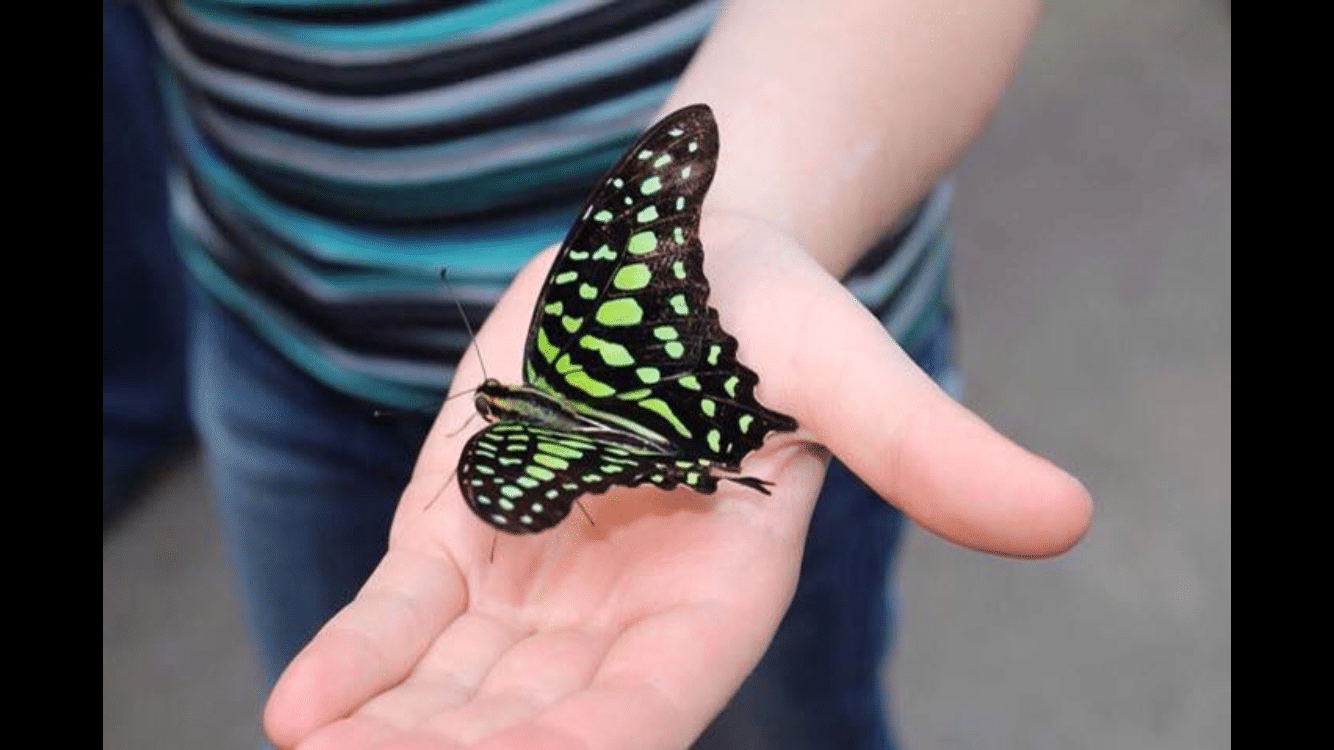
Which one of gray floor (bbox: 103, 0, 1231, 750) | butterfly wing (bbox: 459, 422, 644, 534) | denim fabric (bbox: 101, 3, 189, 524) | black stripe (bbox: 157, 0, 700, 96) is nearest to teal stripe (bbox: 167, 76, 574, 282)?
black stripe (bbox: 157, 0, 700, 96)

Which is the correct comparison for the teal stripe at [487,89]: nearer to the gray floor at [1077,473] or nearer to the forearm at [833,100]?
the forearm at [833,100]

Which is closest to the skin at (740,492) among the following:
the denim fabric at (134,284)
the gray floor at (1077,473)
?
the gray floor at (1077,473)

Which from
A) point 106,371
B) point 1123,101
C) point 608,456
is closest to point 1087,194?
point 1123,101

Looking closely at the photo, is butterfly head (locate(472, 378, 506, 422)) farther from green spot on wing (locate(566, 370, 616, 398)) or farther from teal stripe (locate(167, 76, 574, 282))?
teal stripe (locate(167, 76, 574, 282))

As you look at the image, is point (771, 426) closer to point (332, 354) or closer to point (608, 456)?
point (608, 456)

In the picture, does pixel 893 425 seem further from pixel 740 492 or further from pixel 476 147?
pixel 476 147

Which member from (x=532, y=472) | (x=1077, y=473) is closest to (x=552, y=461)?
(x=532, y=472)
